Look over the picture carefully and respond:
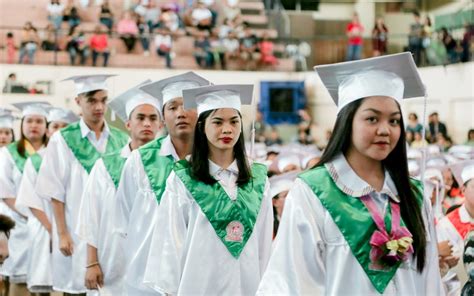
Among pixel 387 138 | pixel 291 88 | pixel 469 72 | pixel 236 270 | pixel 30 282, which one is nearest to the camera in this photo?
pixel 387 138

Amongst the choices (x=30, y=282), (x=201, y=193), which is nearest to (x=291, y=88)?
(x=30, y=282)

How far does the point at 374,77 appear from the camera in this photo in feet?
12.1

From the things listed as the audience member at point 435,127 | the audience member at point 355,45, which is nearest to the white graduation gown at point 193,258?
the audience member at point 435,127

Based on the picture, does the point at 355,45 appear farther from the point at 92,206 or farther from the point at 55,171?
the point at 92,206

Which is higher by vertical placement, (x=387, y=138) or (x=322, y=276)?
(x=387, y=138)

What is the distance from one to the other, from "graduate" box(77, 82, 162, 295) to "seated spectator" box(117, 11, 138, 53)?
17.0m

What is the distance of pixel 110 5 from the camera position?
2547 cm

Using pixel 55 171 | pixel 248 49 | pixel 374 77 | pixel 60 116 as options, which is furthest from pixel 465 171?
pixel 248 49

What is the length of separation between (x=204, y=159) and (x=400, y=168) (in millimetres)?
1474

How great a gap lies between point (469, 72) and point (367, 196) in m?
17.5

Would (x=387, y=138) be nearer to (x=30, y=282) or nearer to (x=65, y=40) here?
(x=30, y=282)

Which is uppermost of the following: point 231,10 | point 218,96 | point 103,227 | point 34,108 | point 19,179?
point 231,10

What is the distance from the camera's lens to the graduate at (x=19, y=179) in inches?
334

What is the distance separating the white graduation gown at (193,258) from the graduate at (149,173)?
2.24 feet
